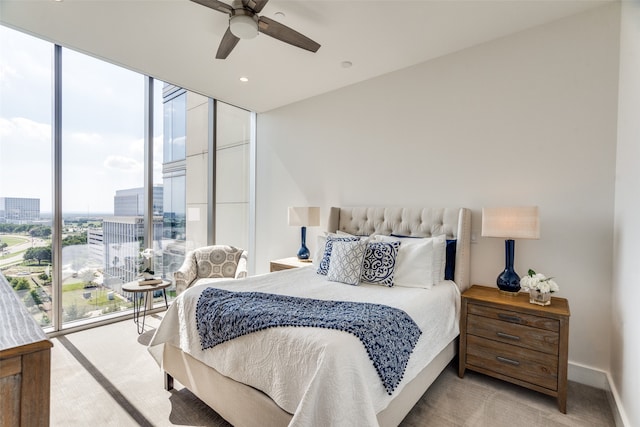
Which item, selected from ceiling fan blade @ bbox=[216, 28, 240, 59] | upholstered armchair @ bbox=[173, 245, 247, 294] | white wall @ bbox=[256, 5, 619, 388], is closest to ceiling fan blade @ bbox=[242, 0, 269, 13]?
ceiling fan blade @ bbox=[216, 28, 240, 59]

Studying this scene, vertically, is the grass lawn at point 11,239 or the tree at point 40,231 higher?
the tree at point 40,231

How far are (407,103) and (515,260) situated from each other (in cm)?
192

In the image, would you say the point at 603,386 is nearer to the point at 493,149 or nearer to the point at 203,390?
the point at 493,149

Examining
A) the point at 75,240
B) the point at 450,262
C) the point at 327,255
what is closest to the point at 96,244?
the point at 75,240

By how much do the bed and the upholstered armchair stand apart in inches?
50.9

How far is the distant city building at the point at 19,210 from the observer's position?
297 centimetres

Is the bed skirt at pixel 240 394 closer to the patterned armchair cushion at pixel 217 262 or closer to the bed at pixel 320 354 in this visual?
the bed at pixel 320 354

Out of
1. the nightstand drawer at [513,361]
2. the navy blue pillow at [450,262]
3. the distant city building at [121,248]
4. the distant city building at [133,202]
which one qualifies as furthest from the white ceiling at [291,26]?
the nightstand drawer at [513,361]

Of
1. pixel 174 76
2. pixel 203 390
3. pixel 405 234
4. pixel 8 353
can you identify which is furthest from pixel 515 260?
pixel 174 76

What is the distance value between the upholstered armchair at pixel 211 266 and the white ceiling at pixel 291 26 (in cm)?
218

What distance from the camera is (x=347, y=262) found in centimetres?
262

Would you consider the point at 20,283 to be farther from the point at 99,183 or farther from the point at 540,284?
the point at 540,284

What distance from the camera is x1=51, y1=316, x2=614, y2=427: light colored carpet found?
1.98 metres

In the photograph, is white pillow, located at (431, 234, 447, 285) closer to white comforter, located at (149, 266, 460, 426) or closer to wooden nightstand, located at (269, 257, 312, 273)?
white comforter, located at (149, 266, 460, 426)
